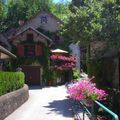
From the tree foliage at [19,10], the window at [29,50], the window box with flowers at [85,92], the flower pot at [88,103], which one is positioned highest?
the tree foliage at [19,10]

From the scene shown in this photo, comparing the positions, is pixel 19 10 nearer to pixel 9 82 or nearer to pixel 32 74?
pixel 32 74

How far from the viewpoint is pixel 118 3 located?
79.4ft

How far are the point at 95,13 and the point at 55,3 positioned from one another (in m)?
49.8

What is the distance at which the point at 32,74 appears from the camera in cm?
5078

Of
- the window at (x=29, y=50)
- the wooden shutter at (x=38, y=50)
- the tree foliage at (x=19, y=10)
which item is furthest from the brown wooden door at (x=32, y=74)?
the tree foliage at (x=19, y=10)

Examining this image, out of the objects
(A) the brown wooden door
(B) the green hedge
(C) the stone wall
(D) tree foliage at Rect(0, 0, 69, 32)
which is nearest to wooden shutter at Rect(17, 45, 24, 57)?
(A) the brown wooden door

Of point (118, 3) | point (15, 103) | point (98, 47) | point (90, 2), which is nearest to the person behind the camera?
point (15, 103)

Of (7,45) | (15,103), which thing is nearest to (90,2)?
(15,103)

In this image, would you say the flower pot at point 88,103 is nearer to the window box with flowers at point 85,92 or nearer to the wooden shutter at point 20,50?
the window box with flowers at point 85,92

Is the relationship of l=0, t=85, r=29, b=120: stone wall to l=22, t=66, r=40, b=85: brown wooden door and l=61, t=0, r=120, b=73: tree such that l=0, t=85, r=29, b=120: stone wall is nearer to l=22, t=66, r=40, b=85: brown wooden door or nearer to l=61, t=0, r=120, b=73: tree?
l=61, t=0, r=120, b=73: tree

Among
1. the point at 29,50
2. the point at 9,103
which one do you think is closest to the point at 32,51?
the point at 29,50

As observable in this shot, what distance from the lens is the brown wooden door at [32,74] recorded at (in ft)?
166

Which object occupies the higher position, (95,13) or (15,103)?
(95,13)

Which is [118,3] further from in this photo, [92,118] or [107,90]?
[92,118]
